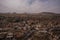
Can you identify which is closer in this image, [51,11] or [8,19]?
[8,19]

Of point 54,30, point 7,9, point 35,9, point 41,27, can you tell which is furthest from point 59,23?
point 7,9

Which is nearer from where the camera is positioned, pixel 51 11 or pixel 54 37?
pixel 54 37

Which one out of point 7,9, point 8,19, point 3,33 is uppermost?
point 7,9

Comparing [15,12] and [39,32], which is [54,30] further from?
[15,12]

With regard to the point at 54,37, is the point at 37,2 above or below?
above

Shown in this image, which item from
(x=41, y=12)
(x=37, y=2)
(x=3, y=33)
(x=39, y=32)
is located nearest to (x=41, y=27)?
(x=39, y=32)

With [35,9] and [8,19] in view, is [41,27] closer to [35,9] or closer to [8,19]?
[35,9]
